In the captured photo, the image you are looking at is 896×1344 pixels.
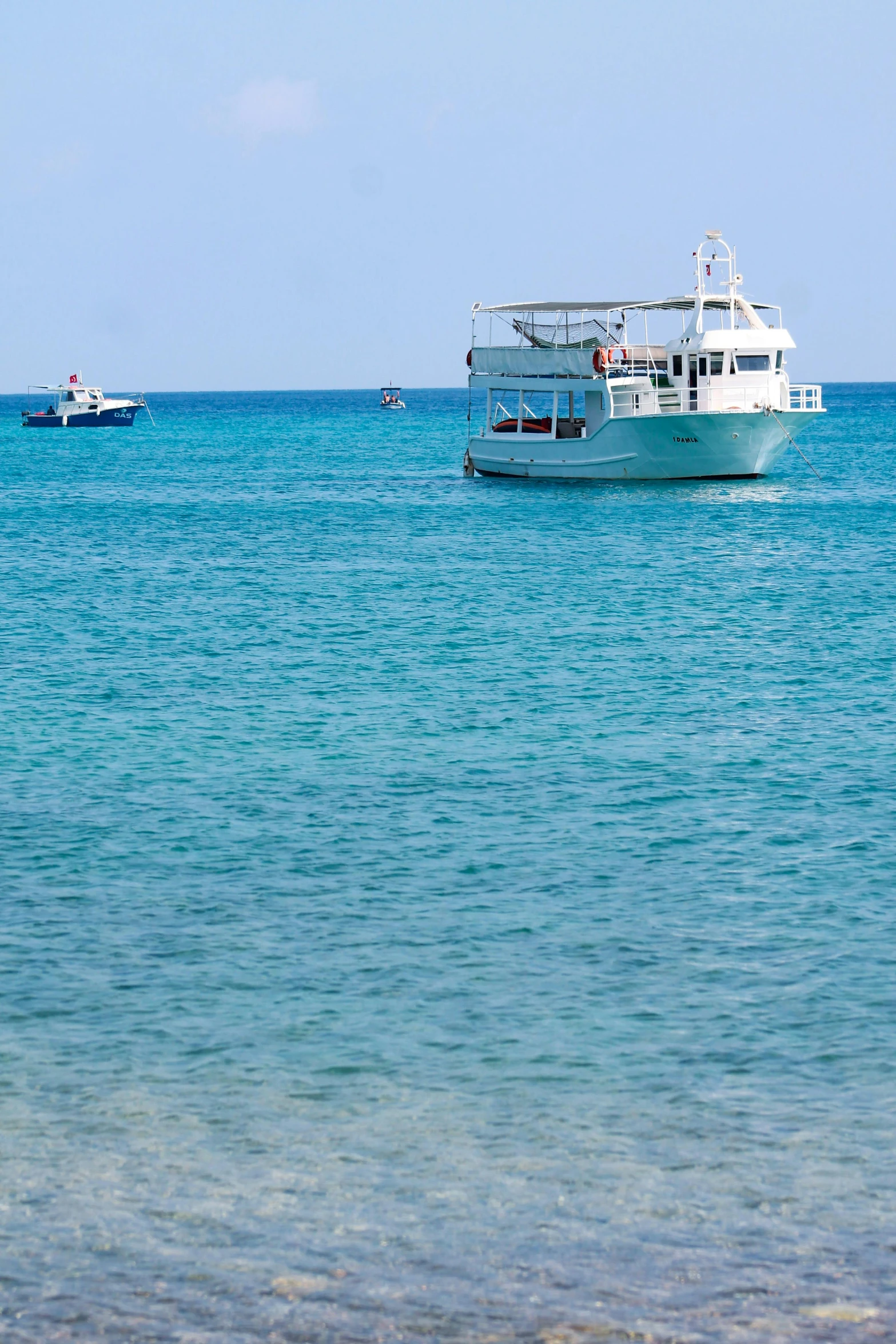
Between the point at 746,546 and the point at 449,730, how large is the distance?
28.2 m

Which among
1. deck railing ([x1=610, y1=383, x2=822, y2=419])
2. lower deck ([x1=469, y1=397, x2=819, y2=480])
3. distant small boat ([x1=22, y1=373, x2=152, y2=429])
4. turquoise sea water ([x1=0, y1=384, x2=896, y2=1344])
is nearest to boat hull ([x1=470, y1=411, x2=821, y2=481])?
lower deck ([x1=469, y1=397, x2=819, y2=480])

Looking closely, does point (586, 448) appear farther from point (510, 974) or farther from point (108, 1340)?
point (108, 1340)

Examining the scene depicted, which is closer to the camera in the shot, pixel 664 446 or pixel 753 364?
pixel 753 364

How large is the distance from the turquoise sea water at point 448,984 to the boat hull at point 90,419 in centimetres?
13435

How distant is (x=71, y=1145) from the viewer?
988cm

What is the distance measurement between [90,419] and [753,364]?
112760mm

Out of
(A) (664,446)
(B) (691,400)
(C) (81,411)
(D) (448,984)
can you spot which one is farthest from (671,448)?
(C) (81,411)

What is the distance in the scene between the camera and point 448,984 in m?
12.7

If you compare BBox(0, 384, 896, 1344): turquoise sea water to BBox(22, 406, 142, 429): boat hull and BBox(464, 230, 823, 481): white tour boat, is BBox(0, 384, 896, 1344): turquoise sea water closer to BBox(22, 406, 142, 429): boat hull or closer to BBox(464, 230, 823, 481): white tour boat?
BBox(464, 230, 823, 481): white tour boat

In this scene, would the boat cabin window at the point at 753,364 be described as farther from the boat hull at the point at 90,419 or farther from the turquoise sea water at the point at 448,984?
the boat hull at the point at 90,419

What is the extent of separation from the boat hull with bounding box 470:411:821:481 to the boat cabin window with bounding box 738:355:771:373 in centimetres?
179

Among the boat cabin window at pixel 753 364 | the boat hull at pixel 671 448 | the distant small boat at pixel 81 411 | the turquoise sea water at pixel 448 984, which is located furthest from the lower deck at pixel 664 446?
the distant small boat at pixel 81 411

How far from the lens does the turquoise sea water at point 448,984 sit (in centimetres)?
834

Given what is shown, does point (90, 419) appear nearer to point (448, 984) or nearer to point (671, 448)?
point (671, 448)
